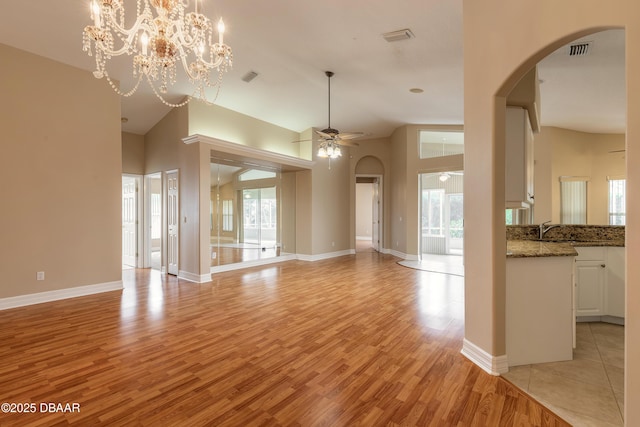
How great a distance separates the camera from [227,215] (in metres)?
7.12

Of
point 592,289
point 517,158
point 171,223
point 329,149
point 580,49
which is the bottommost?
point 592,289

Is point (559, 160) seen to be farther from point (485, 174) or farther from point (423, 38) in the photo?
point (485, 174)

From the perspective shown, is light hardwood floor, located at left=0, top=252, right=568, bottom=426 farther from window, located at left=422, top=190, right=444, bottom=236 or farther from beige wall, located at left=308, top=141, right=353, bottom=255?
window, located at left=422, top=190, right=444, bottom=236

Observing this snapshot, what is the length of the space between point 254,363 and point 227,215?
501 centimetres

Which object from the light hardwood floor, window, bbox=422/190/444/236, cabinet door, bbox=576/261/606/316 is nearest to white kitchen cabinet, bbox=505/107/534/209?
cabinet door, bbox=576/261/606/316

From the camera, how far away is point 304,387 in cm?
220

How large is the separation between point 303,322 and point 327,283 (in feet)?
6.76

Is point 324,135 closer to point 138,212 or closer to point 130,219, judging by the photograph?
point 138,212

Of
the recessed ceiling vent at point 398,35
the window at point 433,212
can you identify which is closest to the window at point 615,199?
the window at point 433,212

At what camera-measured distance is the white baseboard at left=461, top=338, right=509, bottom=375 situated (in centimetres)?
237

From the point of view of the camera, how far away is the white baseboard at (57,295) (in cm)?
414

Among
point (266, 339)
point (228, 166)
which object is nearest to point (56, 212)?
point (228, 166)

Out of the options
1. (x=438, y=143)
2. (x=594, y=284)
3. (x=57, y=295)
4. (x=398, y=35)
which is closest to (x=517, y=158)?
(x=594, y=284)

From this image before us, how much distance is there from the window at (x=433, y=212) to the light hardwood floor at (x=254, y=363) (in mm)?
5736
